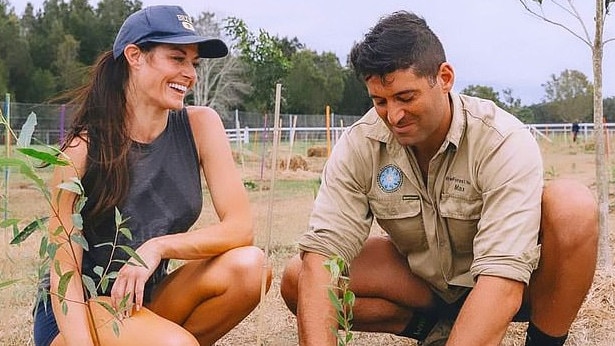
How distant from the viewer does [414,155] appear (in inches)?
78.9

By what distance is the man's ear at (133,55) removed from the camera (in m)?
1.92

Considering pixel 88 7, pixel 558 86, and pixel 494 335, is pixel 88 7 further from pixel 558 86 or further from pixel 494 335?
pixel 494 335

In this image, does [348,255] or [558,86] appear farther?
[558,86]

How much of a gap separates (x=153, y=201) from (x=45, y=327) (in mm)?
409

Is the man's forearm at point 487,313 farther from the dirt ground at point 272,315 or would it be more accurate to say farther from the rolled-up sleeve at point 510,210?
the dirt ground at point 272,315

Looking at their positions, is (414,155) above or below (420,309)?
above

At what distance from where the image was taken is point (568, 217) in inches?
75.2

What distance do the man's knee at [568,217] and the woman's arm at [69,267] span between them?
3.65 ft

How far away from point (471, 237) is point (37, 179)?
1229 mm

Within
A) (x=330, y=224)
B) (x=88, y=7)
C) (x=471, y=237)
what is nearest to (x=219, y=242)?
(x=330, y=224)

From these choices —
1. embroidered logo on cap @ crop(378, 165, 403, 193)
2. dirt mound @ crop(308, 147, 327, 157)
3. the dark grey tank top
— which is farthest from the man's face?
dirt mound @ crop(308, 147, 327, 157)

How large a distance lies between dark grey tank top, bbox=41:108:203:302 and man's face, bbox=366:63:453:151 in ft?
1.84

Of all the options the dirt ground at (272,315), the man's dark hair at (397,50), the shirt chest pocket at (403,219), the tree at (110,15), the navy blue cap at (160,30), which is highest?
the tree at (110,15)

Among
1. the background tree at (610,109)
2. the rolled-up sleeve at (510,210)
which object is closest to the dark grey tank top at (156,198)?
the rolled-up sleeve at (510,210)
